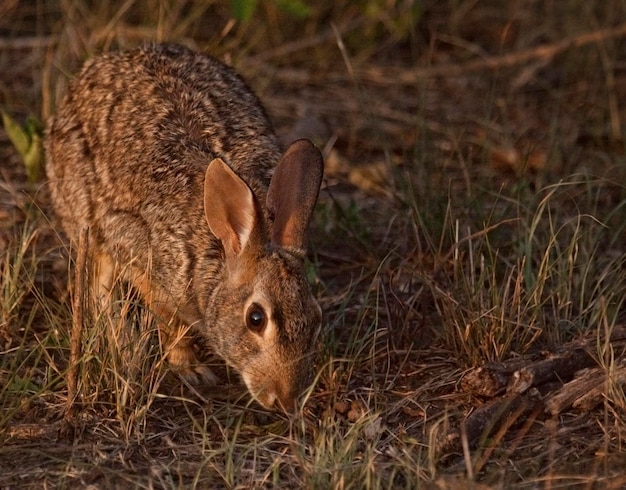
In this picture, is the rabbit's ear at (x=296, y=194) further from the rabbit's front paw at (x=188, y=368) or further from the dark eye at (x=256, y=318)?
the rabbit's front paw at (x=188, y=368)

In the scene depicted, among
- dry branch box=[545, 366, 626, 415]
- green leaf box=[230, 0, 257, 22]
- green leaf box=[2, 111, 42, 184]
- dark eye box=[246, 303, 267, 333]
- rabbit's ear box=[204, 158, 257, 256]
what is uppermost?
green leaf box=[230, 0, 257, 22]

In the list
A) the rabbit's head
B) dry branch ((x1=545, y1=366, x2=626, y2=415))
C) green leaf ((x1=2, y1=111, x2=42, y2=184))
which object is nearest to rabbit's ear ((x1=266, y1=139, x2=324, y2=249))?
the rabbit's head

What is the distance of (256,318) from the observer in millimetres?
5227

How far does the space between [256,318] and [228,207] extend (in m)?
0.53

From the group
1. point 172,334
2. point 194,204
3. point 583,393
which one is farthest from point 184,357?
point 583,393

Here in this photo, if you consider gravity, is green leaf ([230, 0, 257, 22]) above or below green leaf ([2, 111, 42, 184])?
above

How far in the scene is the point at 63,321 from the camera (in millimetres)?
5926

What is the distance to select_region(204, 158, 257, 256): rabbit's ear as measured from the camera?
529 centimetres

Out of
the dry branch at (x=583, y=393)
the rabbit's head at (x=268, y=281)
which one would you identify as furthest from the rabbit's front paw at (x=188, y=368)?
the dry branch at (x=583, y=393)

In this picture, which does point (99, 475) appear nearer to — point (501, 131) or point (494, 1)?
point (501, 131)

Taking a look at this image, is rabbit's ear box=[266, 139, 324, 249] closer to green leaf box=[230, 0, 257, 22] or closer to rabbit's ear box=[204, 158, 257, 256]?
rabbit's ear box=[204, 158, 257, 256]

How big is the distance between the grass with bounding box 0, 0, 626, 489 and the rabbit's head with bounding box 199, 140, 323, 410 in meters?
0.18

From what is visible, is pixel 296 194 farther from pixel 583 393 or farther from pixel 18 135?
pixel 18 135

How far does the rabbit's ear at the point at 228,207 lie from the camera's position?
5289mm
